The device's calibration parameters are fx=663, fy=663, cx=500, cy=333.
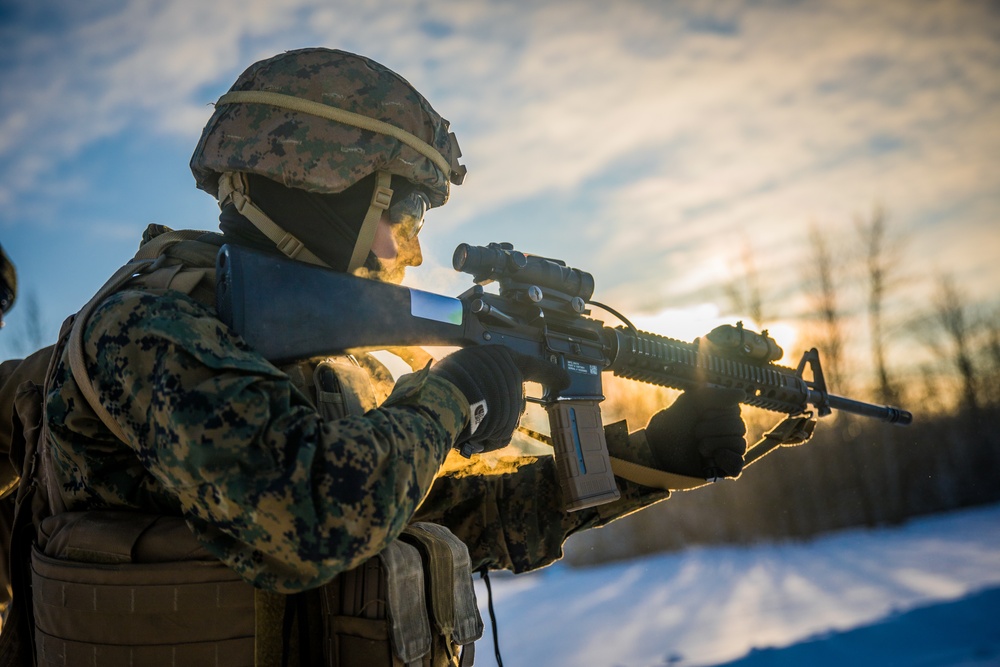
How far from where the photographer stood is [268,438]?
4.73ft

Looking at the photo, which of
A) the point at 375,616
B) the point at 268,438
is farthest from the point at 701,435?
the point at 268,438

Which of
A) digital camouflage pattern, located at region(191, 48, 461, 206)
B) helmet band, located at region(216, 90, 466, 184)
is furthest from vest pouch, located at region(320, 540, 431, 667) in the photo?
helmet band, located at region(216, 90, 466, 184)

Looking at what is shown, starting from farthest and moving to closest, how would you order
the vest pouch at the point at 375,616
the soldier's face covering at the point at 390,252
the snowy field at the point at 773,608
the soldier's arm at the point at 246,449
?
the snowy field at the point at 773,608, the soldier's face covering at the point at 390,252, the vest pouch at the point at 375,616, the soldier's arm at the point at 246,449

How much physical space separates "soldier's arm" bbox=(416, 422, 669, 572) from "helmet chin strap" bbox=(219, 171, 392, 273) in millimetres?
1043

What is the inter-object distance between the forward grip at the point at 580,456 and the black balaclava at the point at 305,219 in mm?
1180

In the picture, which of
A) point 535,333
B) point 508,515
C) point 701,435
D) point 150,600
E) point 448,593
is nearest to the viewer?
point 150,600

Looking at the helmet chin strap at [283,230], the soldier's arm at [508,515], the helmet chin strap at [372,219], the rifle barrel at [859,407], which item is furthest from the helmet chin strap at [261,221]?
the rifle barrel at [859,407]

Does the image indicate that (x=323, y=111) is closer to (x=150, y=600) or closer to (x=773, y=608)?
(x=150, y=600)

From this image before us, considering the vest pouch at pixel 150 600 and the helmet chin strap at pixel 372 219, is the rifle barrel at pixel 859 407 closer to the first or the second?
the helmet chin strap at pixel 372 219

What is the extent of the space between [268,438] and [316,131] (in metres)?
1.20

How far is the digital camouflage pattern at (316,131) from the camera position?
219cm

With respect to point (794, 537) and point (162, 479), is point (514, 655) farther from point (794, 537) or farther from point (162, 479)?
point (794, 537)

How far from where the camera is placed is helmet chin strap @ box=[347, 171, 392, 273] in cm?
227

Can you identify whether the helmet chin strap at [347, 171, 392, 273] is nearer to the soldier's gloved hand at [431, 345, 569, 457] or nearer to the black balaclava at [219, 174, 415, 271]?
the black balaclava at [219, 174, 415, 271]
